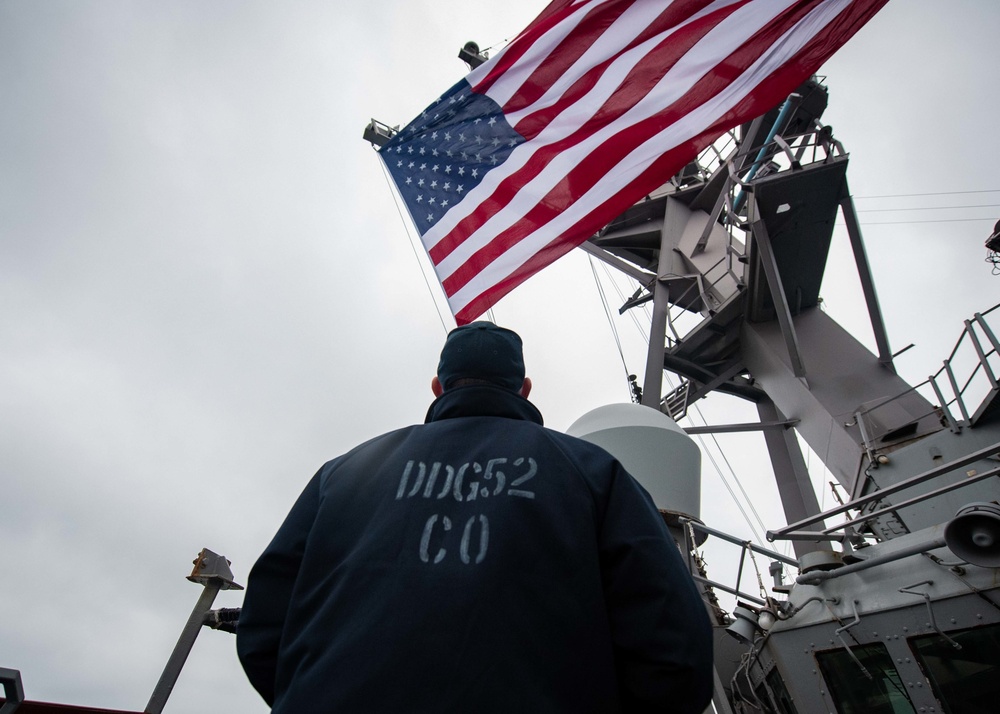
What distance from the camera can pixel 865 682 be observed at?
3621 mm

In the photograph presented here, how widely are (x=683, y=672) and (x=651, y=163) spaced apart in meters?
3.65

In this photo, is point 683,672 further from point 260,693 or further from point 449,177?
point 449,177

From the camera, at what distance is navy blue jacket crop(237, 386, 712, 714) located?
98 centimetres

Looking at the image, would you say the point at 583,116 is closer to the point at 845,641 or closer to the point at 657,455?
the point at 657,455

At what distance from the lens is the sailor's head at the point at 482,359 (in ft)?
5.16

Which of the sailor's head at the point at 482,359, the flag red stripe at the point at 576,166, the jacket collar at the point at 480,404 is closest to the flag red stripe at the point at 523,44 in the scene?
the flag red stripe at the point at 576,166

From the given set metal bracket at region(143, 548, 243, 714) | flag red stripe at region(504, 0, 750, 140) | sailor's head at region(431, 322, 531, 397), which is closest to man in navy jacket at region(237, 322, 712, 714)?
sailor's head at region(431, 322, 531, 397)

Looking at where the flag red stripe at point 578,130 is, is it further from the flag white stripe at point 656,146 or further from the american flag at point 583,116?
the flag white stripe at point 656,146

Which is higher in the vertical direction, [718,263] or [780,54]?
[718,263]

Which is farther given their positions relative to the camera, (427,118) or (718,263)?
(718,263)

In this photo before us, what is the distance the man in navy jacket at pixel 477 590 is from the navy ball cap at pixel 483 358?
0.58ft

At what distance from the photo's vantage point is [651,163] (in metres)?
4.02

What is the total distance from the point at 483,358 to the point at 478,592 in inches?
26.9

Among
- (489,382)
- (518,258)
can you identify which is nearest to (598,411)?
(518,258)
